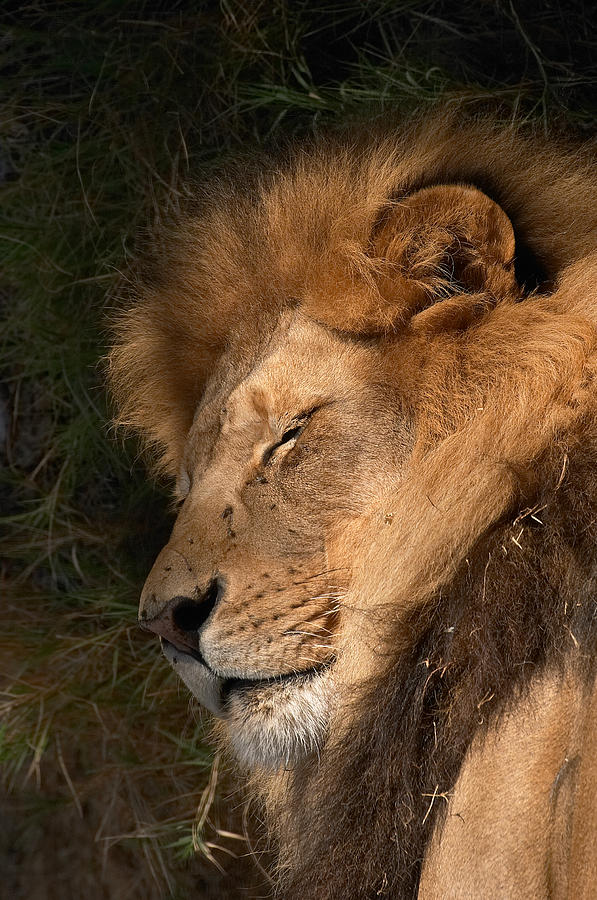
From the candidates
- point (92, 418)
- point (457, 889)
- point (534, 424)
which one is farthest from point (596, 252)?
point (92, 418)

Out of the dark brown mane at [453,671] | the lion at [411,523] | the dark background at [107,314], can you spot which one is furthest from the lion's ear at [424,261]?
the dark background at [107,314]

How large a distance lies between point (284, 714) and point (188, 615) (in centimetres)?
26

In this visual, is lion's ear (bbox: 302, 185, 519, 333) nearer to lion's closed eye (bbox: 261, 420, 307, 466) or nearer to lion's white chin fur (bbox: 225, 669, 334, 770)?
lion's closed eye (bbox: 261, 420, 307, 466)

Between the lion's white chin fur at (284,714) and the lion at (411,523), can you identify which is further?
the lion's white chin fur at (284,714)

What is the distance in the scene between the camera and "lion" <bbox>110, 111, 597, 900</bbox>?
5.03 ft

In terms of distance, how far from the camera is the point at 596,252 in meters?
1.64

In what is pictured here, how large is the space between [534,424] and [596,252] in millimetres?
326

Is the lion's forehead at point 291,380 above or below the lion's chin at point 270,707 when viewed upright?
above

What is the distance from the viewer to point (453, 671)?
1632mm

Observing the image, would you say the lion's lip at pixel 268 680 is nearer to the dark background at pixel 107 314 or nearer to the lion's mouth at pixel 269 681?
the lion's mouth at pixel 269 681

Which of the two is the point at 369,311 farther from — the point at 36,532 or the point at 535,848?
the point at 36,532

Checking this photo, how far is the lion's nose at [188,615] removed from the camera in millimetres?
1749

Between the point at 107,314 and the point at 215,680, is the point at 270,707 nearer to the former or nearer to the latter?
the point at 215,680

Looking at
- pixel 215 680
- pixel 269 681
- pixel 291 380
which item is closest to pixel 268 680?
pixel 269 681
